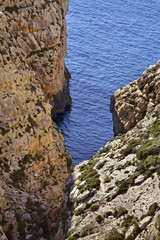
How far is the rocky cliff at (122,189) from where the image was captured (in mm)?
38844

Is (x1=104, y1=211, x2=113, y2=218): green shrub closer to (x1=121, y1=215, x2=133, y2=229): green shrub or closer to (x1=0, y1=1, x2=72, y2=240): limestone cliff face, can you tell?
(x1=121, y1=215, x2=133, y2=229): green shrub

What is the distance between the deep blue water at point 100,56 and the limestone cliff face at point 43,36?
389 inches

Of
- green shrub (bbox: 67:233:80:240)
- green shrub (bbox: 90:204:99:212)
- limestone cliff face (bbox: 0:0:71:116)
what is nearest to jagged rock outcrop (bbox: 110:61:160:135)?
limestone cliff face (bbox: 0:0:71:116)

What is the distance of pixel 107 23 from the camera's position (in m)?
167

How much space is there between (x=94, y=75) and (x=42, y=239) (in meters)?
81.9

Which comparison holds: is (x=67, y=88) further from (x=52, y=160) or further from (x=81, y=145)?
(x=52, y=160)

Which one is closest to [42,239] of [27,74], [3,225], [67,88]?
[3,225]

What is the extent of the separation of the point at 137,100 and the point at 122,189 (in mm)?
25365

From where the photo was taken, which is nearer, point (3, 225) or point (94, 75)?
point (3, 225)

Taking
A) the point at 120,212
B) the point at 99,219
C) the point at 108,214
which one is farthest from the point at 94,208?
the point at 120,212

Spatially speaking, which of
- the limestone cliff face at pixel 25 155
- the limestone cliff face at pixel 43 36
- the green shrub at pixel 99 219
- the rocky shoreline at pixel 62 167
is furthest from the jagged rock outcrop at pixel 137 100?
the green shrub at pixel 99 219

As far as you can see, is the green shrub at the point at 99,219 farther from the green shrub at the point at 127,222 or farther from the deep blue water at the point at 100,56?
the deep blue water at the point at 100,56

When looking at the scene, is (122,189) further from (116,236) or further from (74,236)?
(116,236)

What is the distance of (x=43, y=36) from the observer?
3413 inches
